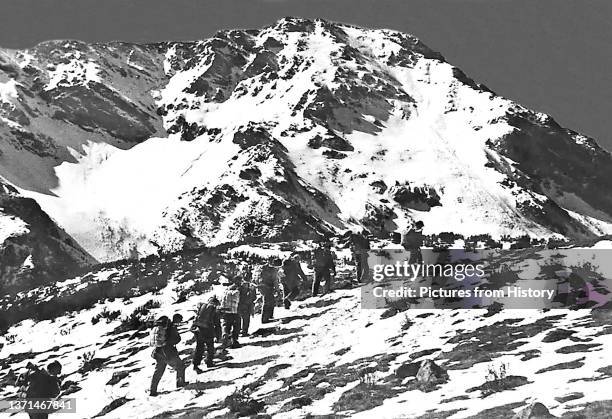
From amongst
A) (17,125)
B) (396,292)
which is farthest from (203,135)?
(396,292)

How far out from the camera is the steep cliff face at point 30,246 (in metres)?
70.8

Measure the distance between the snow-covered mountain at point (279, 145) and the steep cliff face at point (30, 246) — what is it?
489cm

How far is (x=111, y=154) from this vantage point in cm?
11575

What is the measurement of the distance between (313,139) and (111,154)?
37918 millimetres

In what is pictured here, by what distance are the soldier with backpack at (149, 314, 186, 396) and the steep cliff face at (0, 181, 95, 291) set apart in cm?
5437

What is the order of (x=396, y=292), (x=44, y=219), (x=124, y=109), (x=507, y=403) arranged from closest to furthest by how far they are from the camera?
1. (x=507, y=403)
2. (x=396, y=292)
3. (x=44, y=219)
4. (x=124, y=109)

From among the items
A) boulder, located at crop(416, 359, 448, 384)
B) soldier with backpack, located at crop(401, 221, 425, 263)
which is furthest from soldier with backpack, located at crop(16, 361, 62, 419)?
soldier with backpack, located at crop(401, 221, 425, 263)

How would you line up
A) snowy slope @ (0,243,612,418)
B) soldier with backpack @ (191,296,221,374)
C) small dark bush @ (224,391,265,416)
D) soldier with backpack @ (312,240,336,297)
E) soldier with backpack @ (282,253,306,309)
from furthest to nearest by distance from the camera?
soldier with backpack @ (312,240,336,297)
soldier with backpack @ (282,253,306,309)
soldier with backpack @ (191,296,221,374)
small dark bush @ (224,391,265,416)
snowy slope @ (0,243,612,418)

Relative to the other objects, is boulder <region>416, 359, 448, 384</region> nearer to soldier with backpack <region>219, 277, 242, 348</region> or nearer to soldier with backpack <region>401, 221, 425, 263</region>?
soldier with backpack <region>219, 277, 242, 348</region>

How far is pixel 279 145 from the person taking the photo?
324ft

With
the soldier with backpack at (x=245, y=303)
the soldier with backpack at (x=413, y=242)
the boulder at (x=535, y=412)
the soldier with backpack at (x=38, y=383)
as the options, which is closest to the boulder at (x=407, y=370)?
the boulder at (x=535, y=412)

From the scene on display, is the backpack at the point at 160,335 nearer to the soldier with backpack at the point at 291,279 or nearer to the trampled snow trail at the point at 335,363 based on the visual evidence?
the trampled snow trail at the point at 335,363

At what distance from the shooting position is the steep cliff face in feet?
232

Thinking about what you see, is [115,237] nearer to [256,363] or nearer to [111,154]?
[111,154]
